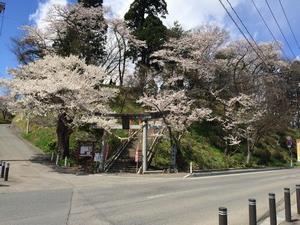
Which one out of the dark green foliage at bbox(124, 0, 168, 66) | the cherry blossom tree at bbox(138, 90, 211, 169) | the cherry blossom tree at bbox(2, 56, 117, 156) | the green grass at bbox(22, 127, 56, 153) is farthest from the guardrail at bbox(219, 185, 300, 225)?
the dark green foliage at bbox(124, 0, 168, 66)

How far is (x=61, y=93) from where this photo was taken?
2872cm

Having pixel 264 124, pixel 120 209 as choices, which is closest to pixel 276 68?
pixel 264 124

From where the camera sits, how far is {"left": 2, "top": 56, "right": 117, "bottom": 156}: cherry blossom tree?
2830 cm

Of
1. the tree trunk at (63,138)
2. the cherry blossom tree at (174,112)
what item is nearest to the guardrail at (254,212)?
the cherry blossom tree at (174,112)

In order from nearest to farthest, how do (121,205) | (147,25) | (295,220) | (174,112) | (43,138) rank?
(295,220) < (121,205) < (174,112) < (43,138) < (147,25)

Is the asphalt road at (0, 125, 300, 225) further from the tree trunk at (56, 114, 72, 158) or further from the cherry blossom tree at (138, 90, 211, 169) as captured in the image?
the cherry blossom tree at (138, 90, 211, 169)

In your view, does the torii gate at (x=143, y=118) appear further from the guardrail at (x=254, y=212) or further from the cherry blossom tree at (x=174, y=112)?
the guardrail at (x=254, y=212)

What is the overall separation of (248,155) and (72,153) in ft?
68.5

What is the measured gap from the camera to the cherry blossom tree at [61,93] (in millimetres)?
28297

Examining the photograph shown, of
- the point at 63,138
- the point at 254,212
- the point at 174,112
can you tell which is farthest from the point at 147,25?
the point at 254,212

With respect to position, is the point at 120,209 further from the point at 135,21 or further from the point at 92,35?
the point at 135,21

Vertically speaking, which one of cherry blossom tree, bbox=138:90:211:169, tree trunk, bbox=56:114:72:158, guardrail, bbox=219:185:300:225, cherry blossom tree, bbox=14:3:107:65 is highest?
cherry blossom tree, bbox=14:3:107:65

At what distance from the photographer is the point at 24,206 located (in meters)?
11.9

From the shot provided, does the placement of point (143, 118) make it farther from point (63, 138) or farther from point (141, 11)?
point (141, 11)
